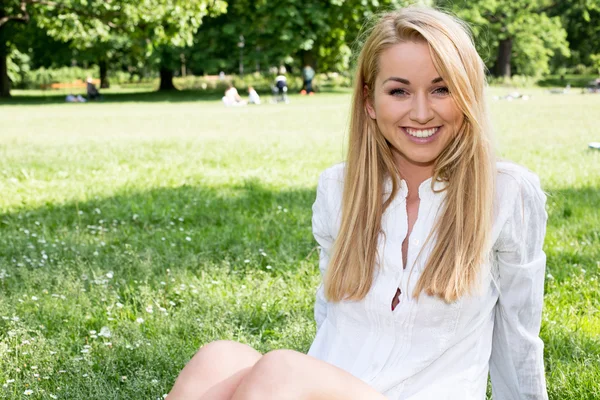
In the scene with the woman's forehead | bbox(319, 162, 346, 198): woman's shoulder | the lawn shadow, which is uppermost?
the woman's forehead

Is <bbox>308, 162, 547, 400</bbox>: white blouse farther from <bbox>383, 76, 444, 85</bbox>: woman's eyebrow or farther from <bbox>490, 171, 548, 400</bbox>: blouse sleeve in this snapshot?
<bbox>383, 76, 444, 85</bbox>: woman's eyebrow

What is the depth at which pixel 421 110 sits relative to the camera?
8.44 ft

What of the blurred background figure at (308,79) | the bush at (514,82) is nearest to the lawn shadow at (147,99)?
the blurred background figure at (308,79)

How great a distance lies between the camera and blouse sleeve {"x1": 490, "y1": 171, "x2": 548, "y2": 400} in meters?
2.46

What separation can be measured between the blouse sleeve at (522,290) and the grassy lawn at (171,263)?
27 centimetres

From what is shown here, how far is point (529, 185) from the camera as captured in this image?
8.08ft

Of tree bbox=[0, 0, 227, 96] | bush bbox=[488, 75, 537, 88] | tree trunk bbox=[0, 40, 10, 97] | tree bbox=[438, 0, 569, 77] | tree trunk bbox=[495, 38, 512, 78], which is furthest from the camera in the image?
tree trunk bbox=[495, 38, 512, 78]

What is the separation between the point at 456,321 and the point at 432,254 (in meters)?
0.22

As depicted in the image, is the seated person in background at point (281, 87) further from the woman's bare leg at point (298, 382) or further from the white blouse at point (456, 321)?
the woman's bare leg at point (298, 382)

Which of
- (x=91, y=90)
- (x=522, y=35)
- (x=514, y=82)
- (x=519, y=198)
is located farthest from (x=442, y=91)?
(x=522, y=35)

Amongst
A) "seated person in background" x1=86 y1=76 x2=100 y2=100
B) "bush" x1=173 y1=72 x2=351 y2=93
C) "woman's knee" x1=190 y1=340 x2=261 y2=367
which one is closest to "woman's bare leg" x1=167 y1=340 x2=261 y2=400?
"woman's knee" x1=190 y1=340 x2=261 y2=367

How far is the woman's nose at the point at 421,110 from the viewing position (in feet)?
8.44

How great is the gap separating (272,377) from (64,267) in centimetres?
347

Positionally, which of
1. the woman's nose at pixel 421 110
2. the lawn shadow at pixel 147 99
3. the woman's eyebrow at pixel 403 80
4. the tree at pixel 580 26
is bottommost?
the lawn shadow at pixel 147 99
